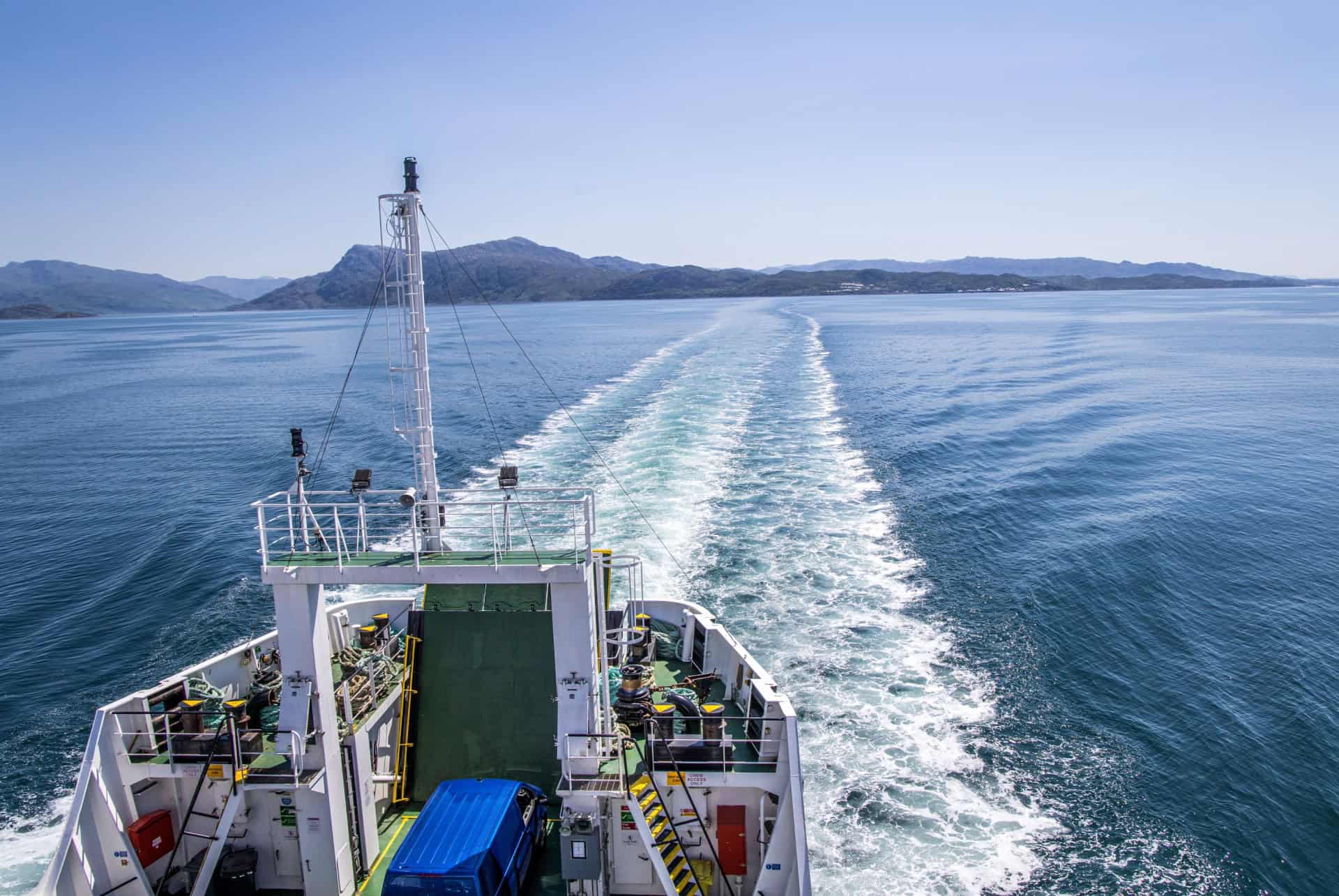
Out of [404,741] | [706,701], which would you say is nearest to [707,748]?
[706,701]

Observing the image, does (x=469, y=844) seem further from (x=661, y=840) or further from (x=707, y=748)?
(x=707, y=748)

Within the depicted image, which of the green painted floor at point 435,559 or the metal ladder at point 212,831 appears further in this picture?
the metal ladder at point 212,831

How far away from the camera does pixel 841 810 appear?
15086 millimetres

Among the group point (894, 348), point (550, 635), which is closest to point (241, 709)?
point (550, 635)

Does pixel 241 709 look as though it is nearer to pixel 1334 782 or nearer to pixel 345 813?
pixel 345 813

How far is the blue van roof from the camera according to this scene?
30.4ft

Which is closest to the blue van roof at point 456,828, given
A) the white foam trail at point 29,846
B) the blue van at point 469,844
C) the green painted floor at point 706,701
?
the blue van at point 469,844

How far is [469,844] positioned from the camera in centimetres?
950

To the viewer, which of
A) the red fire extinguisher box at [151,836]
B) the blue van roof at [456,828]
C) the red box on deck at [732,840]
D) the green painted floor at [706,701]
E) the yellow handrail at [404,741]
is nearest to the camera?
the blue van roof at [456,828]

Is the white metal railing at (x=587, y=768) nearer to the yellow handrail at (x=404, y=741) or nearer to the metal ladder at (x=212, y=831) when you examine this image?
the yellow handrail at (x=404, y=741)

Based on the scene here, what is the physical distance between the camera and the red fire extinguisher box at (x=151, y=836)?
10875mm

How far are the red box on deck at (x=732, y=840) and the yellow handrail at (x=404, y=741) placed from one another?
4680mm

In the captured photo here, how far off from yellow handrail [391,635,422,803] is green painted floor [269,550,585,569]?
2691mm

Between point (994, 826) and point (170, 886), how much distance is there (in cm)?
1311
